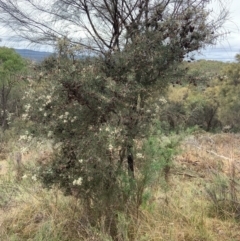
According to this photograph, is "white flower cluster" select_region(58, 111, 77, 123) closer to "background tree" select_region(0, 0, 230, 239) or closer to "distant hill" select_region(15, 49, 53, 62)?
"background tree" select_region(0, 0, 230, 239)

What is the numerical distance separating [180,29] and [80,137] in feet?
4.13

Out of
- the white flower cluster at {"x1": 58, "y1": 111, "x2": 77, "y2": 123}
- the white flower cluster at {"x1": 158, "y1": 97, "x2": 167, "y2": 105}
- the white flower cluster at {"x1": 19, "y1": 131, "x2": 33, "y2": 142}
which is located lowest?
the white flower cluster at {"x1": 19, "y1": 131, "x2": 33, "y2": 142}

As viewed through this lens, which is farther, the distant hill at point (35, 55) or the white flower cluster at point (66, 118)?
the distant hill at point (35, 55)

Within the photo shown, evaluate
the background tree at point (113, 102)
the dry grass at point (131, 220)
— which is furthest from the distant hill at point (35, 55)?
the dry grass at point (131, 220)

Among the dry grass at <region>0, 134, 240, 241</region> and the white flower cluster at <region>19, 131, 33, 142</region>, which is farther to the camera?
the dry grass at <region>0, 134, 240, 241</region>

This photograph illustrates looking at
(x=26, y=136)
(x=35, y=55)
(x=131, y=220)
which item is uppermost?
(x=35, y=55)

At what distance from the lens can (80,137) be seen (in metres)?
2.85

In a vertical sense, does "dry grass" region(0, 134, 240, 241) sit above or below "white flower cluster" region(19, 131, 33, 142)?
below

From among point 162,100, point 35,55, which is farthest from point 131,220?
point 35,55

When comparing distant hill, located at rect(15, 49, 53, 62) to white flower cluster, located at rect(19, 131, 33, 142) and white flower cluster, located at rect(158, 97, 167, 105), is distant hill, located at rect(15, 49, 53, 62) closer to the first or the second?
white flower cluster, located at rect(19, 131, 33, 142)

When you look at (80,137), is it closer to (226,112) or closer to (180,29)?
(180,29)

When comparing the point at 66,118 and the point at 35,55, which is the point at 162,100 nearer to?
the point at 66,118

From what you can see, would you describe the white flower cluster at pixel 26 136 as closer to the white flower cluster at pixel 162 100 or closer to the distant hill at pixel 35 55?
the distant hill at pixel 35 55

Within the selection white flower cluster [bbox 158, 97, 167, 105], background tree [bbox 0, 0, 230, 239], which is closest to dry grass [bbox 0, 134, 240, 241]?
background tree [bbox 0, 0, 230, 239]
